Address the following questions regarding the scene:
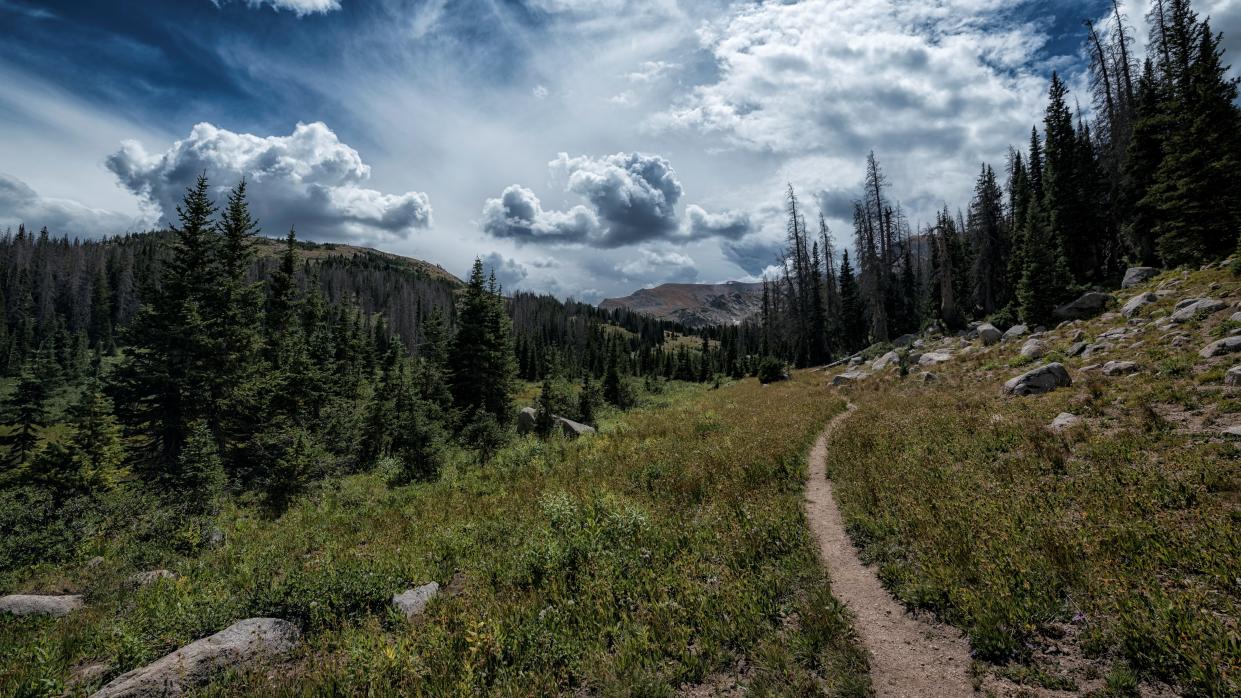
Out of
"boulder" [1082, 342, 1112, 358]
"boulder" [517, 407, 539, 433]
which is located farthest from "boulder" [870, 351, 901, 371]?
"boulder" [517, 407, 539, 433]

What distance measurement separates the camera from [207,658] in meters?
5.96

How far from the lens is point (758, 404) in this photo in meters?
25.6

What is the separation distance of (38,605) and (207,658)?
6.72m

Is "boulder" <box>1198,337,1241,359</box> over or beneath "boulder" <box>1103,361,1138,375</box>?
over

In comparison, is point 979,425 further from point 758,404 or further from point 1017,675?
point 758,404

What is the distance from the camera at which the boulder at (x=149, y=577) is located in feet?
32.4

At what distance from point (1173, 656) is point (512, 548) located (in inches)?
344

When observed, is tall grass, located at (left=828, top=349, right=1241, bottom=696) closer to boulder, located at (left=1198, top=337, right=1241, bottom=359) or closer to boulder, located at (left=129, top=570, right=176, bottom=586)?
boulder, located at (left=1198, top=337, right=1241, bottom=359)

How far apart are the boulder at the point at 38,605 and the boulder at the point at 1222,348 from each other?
27.9 meters

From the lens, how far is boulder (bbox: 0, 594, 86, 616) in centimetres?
869

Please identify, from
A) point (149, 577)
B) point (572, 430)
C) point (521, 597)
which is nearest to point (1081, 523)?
point (521, 597)

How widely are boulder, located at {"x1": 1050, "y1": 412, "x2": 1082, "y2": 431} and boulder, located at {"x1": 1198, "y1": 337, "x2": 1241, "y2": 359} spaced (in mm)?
4787

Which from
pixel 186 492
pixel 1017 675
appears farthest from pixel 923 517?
pixel 186 492

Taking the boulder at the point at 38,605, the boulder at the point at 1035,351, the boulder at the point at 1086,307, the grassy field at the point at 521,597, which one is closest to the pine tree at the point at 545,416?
the grassy field at the point at 521,597
